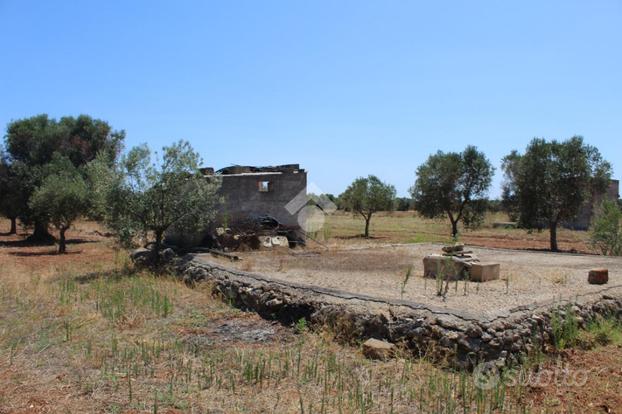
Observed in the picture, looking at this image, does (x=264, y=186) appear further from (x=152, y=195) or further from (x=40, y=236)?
(x=40, y=236)

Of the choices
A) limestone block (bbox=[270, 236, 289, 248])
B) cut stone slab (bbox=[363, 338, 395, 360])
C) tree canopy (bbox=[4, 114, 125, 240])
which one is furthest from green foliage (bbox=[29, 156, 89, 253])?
cut stone slab (bbox=[363, 338, 395, 360])

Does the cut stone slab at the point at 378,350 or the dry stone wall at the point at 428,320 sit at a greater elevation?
the dry stone wall at the point at 428,320

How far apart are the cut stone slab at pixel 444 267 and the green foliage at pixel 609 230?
11477 mm

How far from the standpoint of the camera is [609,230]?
1966cm

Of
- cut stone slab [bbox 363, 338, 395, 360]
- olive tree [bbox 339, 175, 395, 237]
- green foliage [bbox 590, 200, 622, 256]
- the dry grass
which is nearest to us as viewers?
cut stone slab [bbox 363, 338, 395, 360]

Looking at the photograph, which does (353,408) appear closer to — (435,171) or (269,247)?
(269,247)

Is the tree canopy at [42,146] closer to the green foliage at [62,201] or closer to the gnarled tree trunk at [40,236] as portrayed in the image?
the gnarled tree trunk at [40,236]

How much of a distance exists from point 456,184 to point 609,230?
432 inches

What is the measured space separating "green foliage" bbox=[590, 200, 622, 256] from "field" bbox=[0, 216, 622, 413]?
13.0 metres

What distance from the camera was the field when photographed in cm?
544

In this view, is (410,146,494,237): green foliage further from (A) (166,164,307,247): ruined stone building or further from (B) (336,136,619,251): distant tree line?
(A) (166,164,307,247): ruined stone building

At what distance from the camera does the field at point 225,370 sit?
17.8 ft

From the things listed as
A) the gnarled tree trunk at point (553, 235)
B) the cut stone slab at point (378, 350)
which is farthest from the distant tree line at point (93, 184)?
the gnarled tree trunk at point (553, 235)

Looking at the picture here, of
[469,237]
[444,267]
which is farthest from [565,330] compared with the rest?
[469,237]
